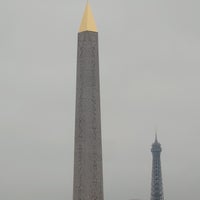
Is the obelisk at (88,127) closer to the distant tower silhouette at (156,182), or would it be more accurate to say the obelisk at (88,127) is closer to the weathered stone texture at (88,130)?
the weathered stone texture at (88,130)

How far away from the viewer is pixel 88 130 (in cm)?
4003

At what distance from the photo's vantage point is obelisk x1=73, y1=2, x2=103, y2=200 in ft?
131

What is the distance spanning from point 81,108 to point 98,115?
3.64 ft

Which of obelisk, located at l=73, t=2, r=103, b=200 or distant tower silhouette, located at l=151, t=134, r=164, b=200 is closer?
obelisk, located at l=73, t=2, r=103, b=200

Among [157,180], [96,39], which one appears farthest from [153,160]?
[96,39]

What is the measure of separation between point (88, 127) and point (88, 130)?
173mm

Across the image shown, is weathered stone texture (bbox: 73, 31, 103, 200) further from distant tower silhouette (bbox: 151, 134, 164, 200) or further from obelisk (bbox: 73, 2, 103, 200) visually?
distant tower silhouette (bbox: 151, 134, 164, 200)

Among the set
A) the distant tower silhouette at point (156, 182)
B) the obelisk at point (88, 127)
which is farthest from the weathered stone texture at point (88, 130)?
the distant tower silhouette at point (156, 182)

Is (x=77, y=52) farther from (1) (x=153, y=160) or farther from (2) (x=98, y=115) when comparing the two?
(1) (x=153, y=160)

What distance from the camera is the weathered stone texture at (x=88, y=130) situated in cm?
3978

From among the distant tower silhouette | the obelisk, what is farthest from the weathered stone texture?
the distant tower silhouette

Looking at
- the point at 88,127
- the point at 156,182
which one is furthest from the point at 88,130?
the point at 156,182

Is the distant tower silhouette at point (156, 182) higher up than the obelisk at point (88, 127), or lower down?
higher up

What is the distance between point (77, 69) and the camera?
41.1 metres
